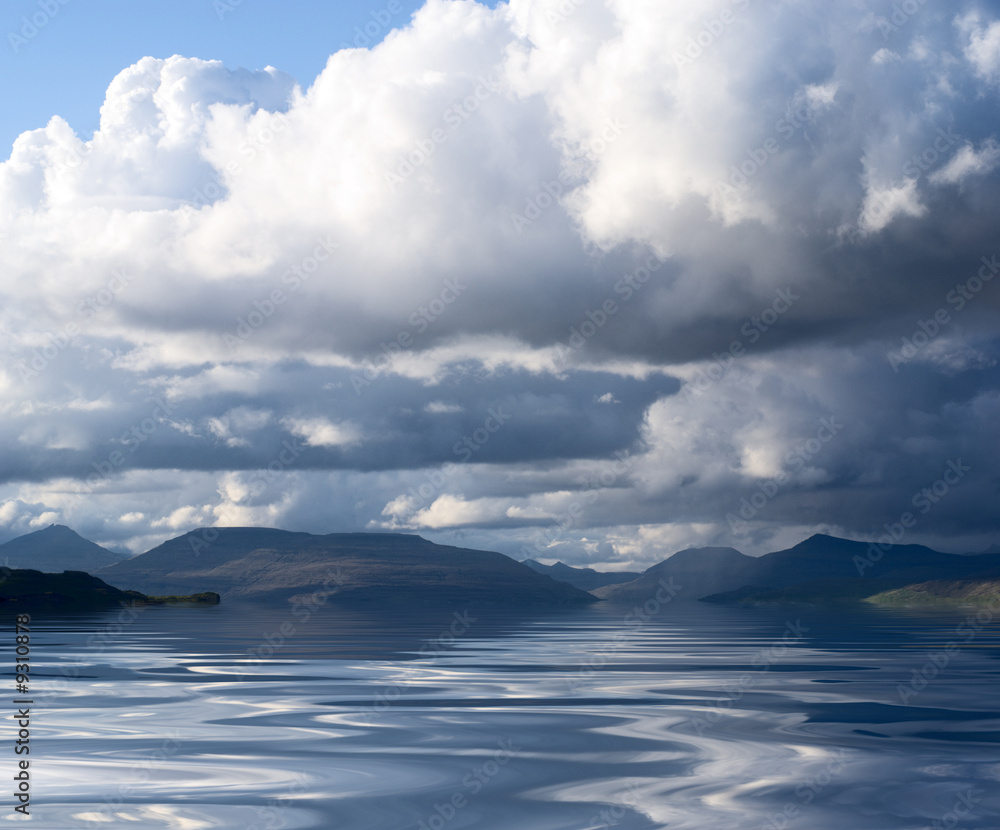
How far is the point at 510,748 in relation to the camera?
28547 millimetres

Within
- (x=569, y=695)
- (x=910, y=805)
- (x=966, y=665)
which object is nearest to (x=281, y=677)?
(x=569, y=695)

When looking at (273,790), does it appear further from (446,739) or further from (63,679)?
(63,679)

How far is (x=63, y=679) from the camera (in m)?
46.0

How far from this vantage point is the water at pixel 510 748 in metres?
21.2

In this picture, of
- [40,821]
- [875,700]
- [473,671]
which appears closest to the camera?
[40,821]

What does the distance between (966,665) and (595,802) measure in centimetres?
4492

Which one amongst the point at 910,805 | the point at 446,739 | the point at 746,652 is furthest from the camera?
the point at 746,652

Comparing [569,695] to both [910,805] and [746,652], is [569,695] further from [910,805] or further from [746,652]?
[746,652]

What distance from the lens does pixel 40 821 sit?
1994 centimetres

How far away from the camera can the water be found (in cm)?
2125

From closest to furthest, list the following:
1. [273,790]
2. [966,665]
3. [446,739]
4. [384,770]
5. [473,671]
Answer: [273,790] → [384,770] → [446,739] → [473,671] → [966,665]

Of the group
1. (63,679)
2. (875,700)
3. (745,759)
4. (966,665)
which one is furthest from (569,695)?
(966,665)

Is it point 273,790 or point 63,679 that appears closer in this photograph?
point 273,790

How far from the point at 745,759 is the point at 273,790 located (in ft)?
41.5
